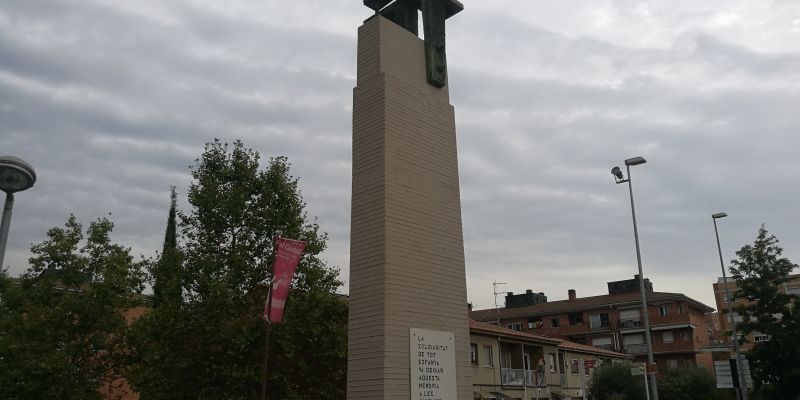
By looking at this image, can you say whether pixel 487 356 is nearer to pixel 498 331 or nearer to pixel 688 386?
pixel 498 331

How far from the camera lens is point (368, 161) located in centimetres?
1311

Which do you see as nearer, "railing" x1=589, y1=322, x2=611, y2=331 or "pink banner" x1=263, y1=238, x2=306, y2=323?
"pink banner" x1=263, y1=238, x2=306, y2=323

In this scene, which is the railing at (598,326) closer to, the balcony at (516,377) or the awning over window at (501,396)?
the balcony at (516,377)

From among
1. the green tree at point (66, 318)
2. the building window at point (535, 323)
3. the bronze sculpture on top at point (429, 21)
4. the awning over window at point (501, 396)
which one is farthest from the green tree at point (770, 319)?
the building window at point (535, 323)

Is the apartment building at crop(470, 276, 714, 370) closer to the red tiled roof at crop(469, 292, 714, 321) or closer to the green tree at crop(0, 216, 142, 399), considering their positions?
the red tiled roof at crop(469, 292, 714, 321)

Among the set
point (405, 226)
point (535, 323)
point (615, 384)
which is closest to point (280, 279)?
point (405, 226)

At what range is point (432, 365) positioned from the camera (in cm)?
1236

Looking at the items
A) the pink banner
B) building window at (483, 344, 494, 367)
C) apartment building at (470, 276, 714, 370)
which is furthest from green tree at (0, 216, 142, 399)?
apartment building at (470, 276, 714, 370)

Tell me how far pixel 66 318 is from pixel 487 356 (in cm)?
2057

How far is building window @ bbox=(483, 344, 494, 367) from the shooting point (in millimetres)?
34875

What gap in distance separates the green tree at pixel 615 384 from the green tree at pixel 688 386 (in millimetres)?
2756

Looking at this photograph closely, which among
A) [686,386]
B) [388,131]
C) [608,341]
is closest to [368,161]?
[388,131]

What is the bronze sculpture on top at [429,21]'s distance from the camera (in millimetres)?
14781

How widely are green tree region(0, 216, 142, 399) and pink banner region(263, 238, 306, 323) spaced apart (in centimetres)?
1397
